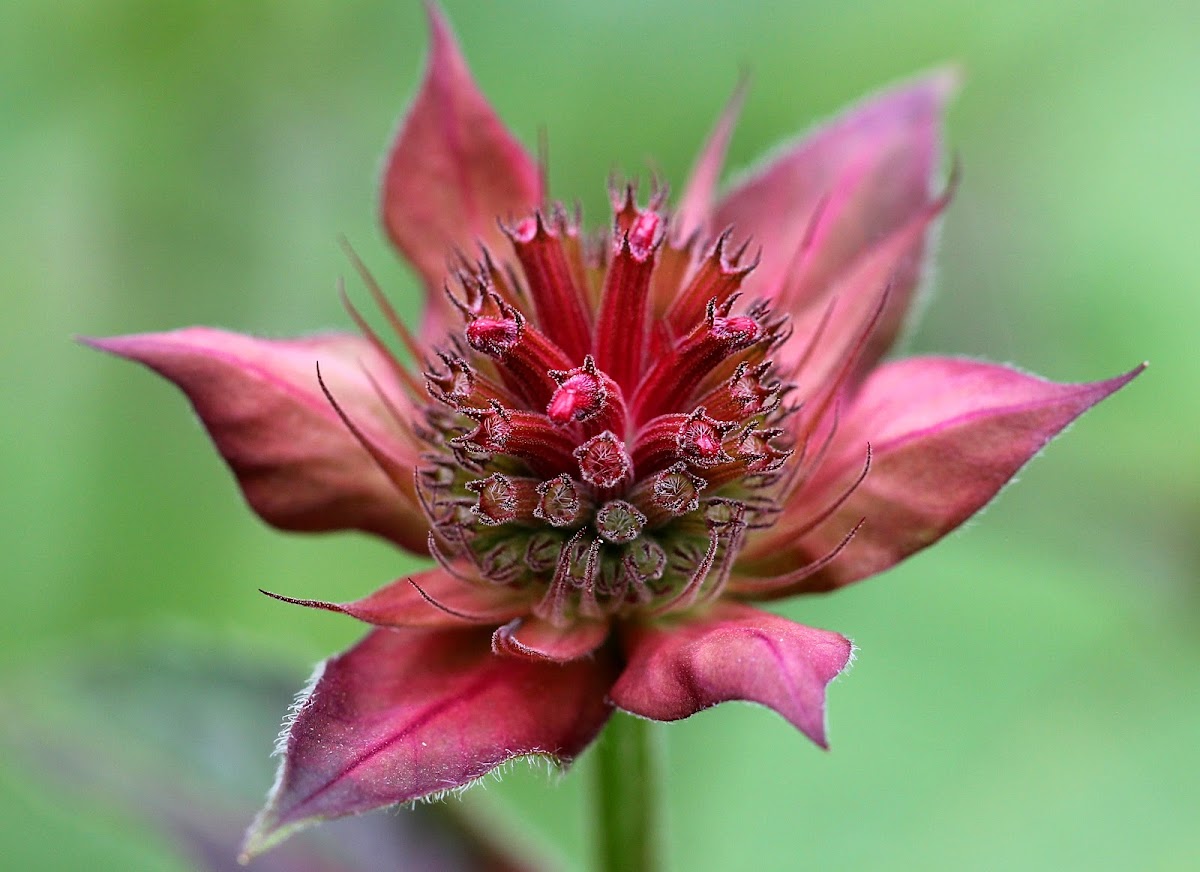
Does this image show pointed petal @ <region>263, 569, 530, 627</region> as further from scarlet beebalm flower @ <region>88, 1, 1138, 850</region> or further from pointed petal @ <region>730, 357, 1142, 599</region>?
pointed petal @ <region>730, 357, 1142, 599</region>

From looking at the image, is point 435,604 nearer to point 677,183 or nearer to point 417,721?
point 417,721

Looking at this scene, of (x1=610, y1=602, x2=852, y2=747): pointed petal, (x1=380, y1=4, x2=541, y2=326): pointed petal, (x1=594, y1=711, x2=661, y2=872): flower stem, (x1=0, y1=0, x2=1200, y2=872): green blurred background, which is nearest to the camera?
(x1=610, y1=602, x2=852, y2=747): pointed petal

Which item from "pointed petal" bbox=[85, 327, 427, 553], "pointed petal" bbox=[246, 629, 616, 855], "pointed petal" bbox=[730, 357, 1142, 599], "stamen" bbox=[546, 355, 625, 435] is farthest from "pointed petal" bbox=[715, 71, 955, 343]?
"pointed petal" bbox=[246, 629, 616, 855]

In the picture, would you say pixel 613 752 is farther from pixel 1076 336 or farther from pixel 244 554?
pixel 1076 336

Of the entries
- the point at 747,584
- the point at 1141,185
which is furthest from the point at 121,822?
the point at 1141,185

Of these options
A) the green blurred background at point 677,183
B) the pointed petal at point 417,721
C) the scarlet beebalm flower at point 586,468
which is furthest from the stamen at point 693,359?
the green blurred background at point 677,183
